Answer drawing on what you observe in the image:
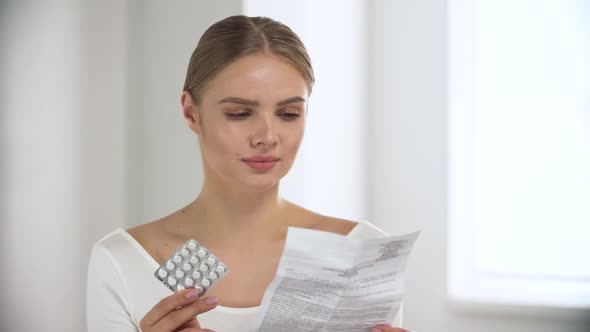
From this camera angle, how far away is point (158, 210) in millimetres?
1569

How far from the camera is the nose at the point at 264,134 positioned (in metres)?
1.03

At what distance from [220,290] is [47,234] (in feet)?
1.39

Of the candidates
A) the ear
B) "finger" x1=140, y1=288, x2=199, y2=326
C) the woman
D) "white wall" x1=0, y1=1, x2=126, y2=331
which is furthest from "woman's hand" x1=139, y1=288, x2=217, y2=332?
"white wall" x1=0, y1=1, x2=126, y2=331

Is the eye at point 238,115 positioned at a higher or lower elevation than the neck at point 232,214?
higher

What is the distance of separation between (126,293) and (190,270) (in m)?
0.29

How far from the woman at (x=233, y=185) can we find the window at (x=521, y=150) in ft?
3.20

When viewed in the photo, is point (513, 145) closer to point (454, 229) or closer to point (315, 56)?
point (454, 229)

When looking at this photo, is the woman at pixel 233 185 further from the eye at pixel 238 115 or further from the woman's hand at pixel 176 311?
the woman's hand at pixel 176 311

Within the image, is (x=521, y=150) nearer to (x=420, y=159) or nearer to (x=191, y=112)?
(x=420, y=159)

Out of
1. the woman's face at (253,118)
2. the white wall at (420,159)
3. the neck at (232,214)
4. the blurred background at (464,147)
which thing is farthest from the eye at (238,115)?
the white wall at (420,159)

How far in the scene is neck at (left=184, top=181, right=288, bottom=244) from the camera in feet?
3.71

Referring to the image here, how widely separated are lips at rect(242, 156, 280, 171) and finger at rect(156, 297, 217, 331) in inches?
10.6

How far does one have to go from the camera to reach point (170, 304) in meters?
0.85

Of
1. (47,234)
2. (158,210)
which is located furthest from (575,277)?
(47,234)
